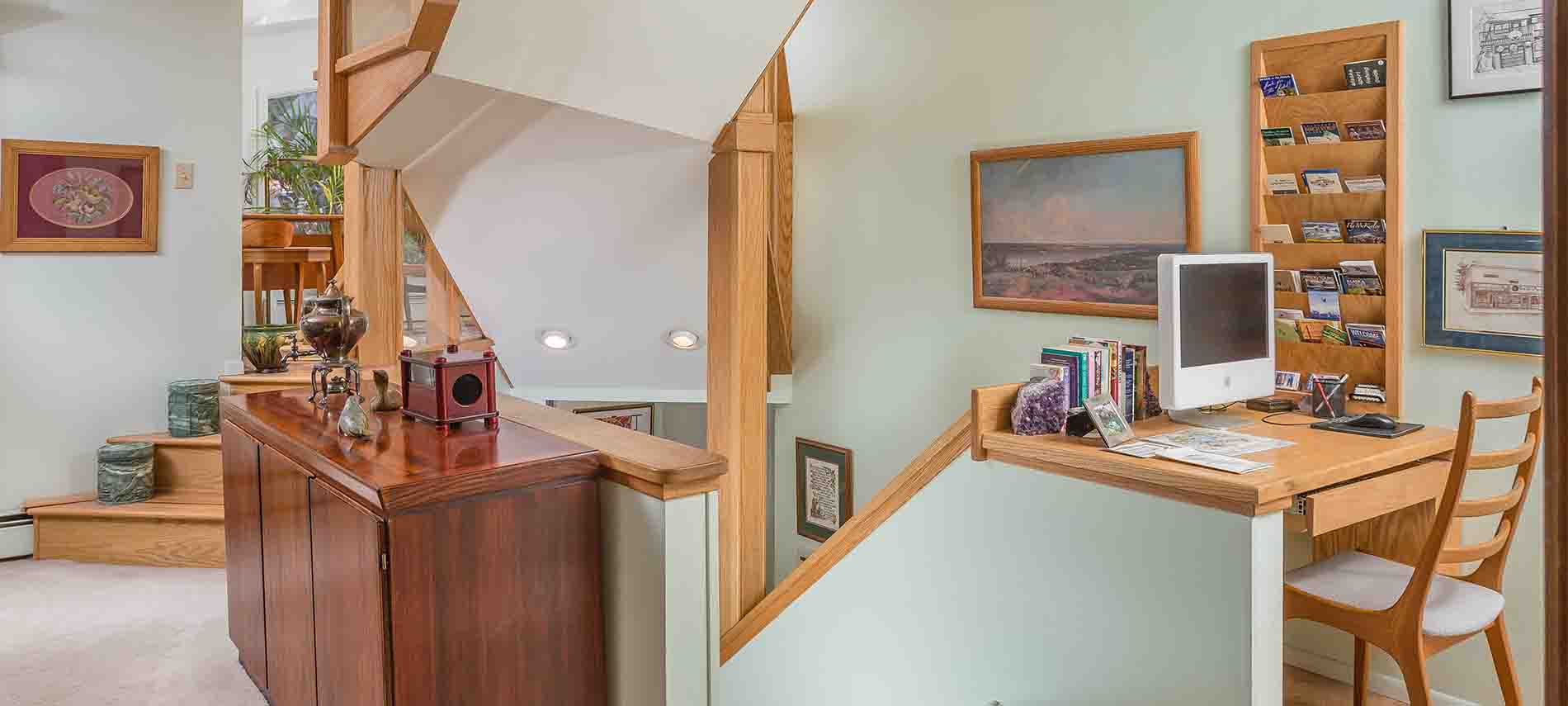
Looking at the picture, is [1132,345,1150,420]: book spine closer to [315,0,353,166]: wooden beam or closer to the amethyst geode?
the amethyst geode

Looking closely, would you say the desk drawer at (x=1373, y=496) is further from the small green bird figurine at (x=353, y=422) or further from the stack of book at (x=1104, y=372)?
the small green bird figurine at (x=353, y=422)

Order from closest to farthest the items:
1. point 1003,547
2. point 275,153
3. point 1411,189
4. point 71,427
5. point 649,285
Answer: point 1003,547, point 1411,189, point 649,285, point 71,427, point 275,153

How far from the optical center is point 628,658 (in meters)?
2.07

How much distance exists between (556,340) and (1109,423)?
287cm

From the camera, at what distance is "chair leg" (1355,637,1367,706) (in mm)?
2855

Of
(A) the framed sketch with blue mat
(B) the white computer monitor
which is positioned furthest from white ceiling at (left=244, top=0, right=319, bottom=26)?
(A) the framed sketch with blue mat

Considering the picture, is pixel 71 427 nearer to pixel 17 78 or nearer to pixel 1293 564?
pixel 17 78

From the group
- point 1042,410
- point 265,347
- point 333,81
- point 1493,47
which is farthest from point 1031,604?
point 265,347

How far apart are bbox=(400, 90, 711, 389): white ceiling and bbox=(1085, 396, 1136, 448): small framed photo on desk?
1474mm

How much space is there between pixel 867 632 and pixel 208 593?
2501 millimetres

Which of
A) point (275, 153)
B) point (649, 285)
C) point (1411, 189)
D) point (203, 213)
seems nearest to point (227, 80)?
point (203, 213)

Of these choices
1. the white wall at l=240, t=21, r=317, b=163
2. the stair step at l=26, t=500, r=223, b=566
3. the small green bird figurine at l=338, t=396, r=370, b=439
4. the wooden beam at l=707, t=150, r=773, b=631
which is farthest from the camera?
the white wall at l=240, t=21, r=317, b=163

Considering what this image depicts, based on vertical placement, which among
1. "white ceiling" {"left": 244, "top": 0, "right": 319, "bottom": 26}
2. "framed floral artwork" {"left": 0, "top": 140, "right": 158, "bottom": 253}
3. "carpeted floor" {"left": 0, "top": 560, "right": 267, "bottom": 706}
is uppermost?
"white ceiling" {"left": 244, "top": 0, "right": 319, "bottom": 26}

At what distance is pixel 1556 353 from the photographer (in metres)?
0.46
